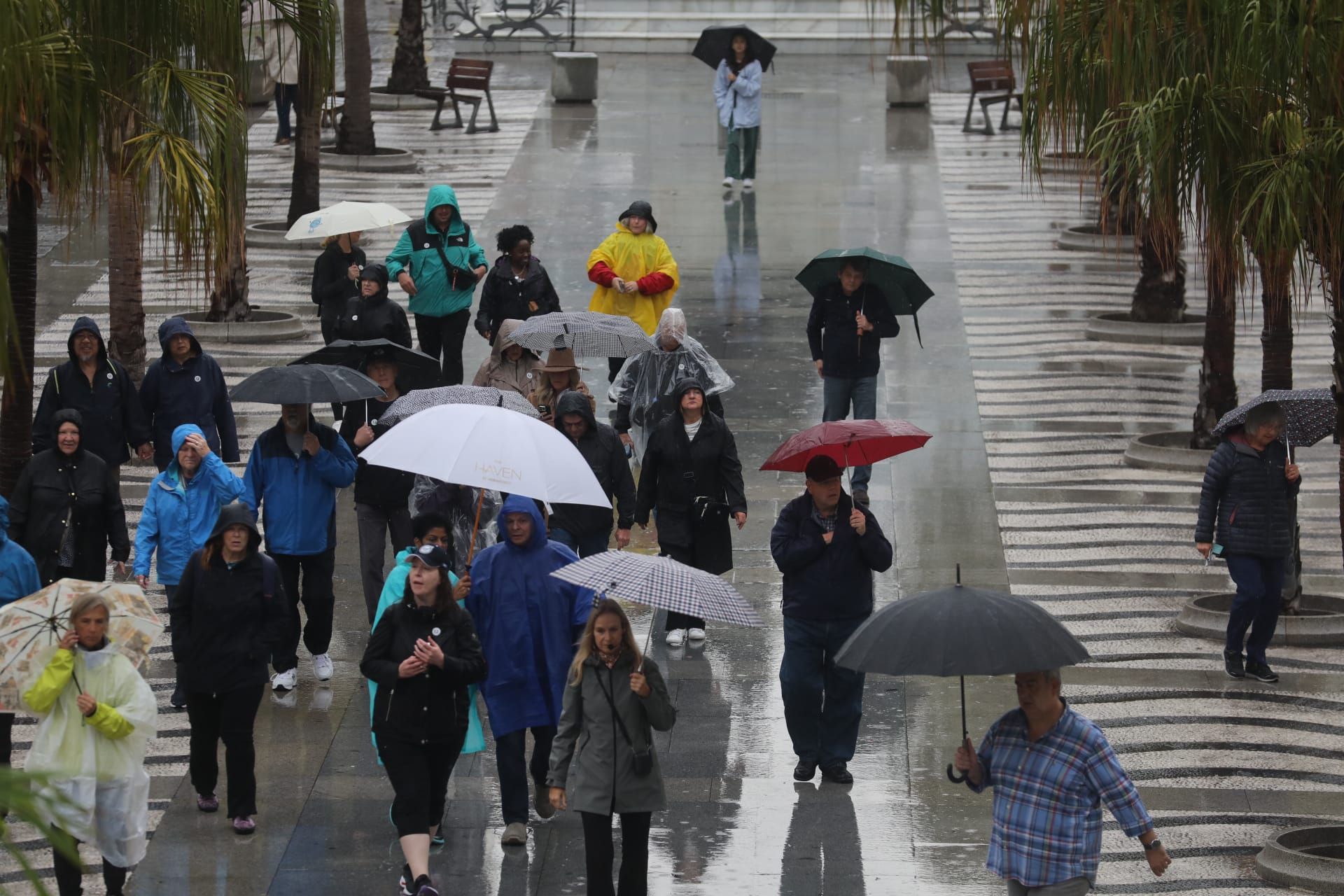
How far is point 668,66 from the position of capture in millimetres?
33906

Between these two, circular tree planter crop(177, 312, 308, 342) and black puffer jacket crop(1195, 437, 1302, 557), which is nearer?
black puffer jacket crop(1195, 437, 1302, 557)

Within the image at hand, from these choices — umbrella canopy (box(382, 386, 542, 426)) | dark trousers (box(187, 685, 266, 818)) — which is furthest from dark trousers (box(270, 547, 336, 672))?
dark trousers (box(187, 685, 266, 818))

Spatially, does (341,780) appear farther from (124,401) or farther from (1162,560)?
(1162,560)

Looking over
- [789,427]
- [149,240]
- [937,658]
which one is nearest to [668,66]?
[149,240]

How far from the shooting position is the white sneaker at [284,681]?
1076 cm

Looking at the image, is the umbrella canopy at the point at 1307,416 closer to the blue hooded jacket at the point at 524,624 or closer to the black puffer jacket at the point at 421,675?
the blue hooded jacket at the point at 524,624


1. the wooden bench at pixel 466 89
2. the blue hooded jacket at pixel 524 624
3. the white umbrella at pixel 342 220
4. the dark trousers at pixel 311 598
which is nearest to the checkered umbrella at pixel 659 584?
the blue hooded jacket at pixel 524 624

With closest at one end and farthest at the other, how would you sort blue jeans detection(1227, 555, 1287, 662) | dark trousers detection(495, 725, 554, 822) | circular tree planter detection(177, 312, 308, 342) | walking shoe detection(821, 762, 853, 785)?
dark trousers detection(495, 725, 554, 822)
walking shoe detection(821, 762, 853, 785)
blue jeans detection(1227, 555, 1287, 662)
circular tree planter detection(177, 312, 308, 342)

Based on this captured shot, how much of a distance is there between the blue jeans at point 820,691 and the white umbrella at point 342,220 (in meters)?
6.47

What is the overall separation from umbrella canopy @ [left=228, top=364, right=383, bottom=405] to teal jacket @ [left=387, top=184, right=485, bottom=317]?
449 centimetres

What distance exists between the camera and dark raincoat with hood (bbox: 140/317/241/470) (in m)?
12.4

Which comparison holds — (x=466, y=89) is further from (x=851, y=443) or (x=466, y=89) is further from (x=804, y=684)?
(x=804, y=684)

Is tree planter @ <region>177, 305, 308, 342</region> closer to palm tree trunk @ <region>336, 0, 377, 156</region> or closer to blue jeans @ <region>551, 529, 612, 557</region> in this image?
palm tree trunk @ <region>336, 0, 377, 156</region>

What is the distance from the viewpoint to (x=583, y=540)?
11188 mm
